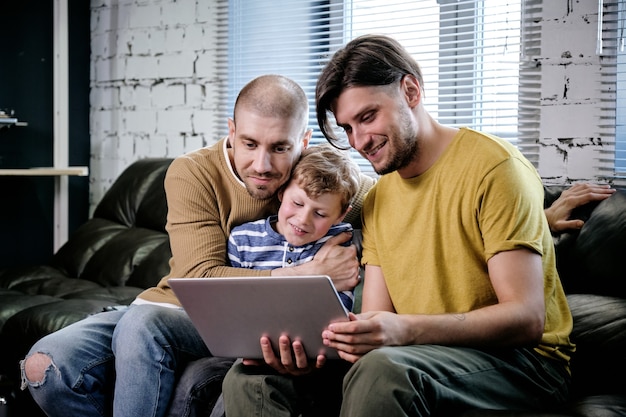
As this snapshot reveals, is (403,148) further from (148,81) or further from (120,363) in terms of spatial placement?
(148,81)

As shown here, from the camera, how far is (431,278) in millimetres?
1680

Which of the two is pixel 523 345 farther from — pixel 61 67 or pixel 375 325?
pixel 61 67

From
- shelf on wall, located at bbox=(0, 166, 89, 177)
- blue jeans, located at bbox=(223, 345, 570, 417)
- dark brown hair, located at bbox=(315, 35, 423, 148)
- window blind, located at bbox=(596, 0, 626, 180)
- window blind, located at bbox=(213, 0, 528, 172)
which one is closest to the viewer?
blue jeans, located at bbox=(223, 345, 570, 417)

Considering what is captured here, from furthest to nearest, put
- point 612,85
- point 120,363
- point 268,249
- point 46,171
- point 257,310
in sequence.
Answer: point 46,171 < point 612,85 < point 268,249 < point 120,363 < point 257,310

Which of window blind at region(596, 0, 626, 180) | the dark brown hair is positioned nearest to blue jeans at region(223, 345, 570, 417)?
the dark brown hair

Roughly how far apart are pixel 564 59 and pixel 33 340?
1.89 metres

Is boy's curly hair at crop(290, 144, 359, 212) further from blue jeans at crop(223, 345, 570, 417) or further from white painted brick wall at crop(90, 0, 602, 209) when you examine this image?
white painted brick wall at crop(90, 0, 602, 209)

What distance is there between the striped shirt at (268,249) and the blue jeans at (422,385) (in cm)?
36

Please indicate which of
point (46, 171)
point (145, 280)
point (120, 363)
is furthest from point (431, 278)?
point (46, 171)

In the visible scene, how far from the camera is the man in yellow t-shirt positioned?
1.40 meters

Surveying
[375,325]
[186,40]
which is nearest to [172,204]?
[375,325]

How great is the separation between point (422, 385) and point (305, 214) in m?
0.63

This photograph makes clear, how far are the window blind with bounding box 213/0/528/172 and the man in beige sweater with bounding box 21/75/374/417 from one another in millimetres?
785

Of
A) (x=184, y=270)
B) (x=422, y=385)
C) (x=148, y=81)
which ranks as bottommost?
(x=422, y=385)
